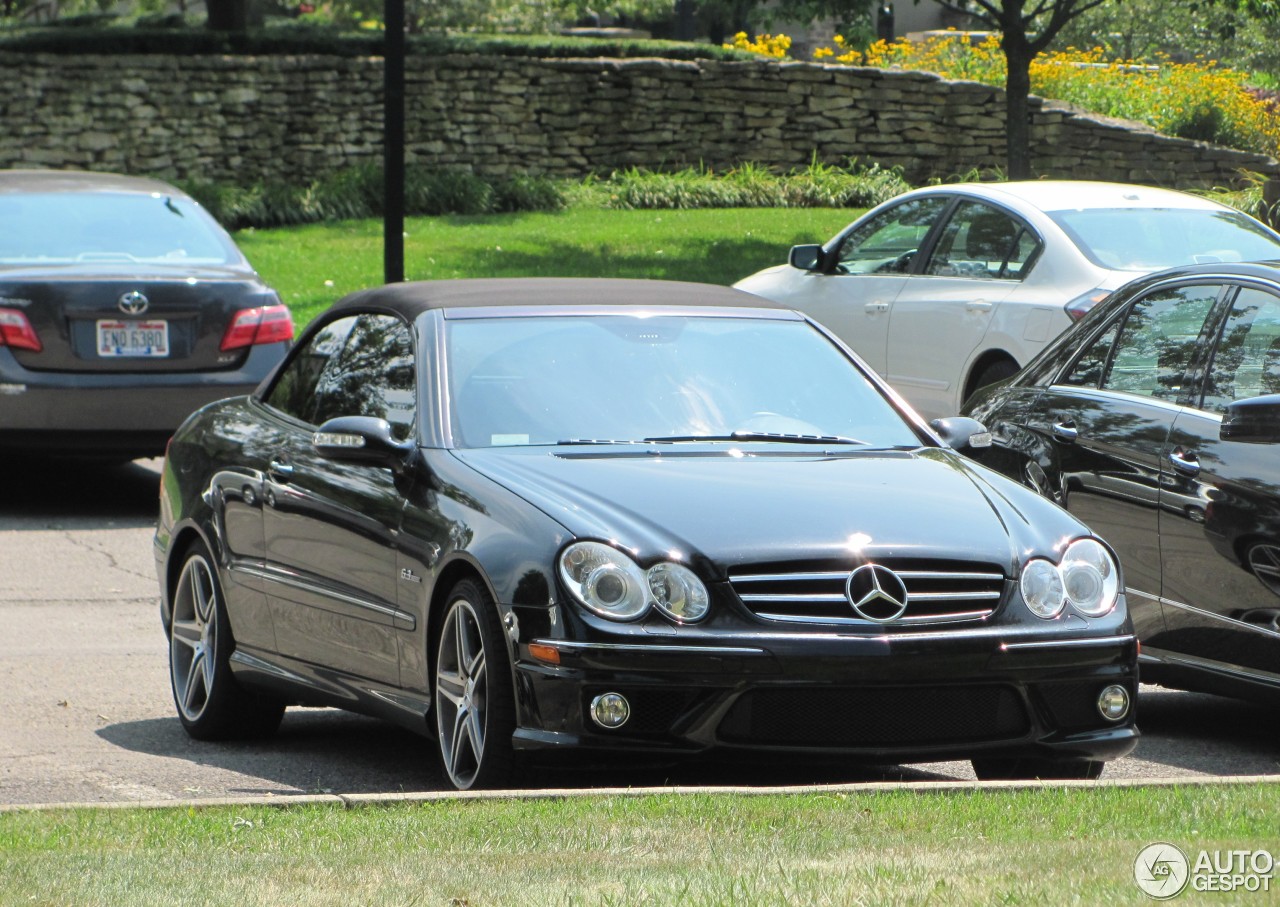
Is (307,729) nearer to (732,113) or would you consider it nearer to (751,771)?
(751,771)

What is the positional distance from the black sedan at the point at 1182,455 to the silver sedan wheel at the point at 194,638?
291 cm

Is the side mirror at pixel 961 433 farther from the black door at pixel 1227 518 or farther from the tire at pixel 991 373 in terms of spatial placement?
the tire at pixel 991 373

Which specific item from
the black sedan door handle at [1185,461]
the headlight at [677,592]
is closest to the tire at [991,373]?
the black sedan door handle at [1185,461]

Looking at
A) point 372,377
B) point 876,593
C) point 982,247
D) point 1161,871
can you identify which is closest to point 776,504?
point 876,593

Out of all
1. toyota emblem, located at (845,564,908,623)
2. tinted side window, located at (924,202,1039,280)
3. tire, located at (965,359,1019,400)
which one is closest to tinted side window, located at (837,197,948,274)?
tinted side window, located at (924,202,1039,280)

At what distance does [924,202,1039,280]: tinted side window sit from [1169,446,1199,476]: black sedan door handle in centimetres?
471

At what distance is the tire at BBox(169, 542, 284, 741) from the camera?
7.29 metres

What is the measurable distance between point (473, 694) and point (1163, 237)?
6.75 metres

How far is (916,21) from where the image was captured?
55.6 metres

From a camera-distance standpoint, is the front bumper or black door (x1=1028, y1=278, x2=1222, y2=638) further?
black door (x1=1028, y1=278, x2=1222, y2=638)

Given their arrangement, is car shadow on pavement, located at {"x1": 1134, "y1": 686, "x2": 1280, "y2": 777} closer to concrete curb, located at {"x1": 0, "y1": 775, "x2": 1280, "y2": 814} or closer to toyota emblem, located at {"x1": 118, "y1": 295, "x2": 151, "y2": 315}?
concrete curb, located at {"x1": 0, "y1": 775, "x2": 1280, "y2": 814}

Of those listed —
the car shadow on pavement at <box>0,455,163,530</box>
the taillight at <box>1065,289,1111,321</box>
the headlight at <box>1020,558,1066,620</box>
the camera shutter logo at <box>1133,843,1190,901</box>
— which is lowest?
the car shadow on pavement at <box>0,455,163,530</box>

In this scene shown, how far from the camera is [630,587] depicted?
540 centimetres

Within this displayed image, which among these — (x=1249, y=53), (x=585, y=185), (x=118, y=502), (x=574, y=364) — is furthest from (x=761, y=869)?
(x=1249, y=53)
